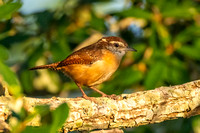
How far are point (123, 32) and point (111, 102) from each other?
2759mm

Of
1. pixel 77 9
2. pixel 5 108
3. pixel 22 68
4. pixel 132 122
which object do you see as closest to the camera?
pixel 5 108

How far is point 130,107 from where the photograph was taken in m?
3.27

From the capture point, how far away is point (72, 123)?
302cm

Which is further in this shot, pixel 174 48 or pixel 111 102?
pixel 174 48

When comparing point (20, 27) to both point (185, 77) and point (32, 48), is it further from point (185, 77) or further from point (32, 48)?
point (185, 77)

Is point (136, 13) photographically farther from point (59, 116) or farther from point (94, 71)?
point (59, 116)

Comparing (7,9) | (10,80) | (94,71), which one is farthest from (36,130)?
(94,71)

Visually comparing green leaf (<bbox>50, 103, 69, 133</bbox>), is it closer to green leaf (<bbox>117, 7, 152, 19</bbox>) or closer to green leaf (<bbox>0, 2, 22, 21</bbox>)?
green leaf (<bbox>0, 2, 22, 21</bbox>)

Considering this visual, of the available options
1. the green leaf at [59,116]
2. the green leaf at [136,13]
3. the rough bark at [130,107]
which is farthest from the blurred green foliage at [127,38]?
the green leaf at [59,116]

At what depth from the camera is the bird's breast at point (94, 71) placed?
4109mm

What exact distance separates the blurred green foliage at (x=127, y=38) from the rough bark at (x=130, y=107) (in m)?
1.18

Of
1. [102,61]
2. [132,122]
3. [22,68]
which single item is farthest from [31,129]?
[22,68]

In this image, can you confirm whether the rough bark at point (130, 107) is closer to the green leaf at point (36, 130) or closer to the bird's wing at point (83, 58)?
the bird's wing at point (83, 58)

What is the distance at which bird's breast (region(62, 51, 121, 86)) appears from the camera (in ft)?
13.5
